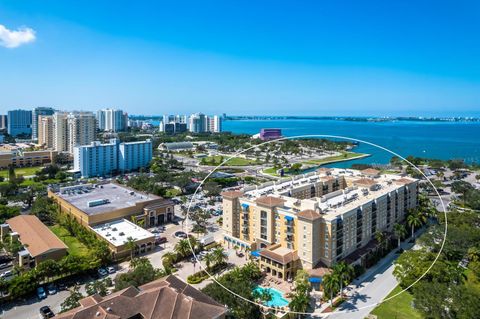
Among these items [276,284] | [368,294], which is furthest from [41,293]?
[368,294]

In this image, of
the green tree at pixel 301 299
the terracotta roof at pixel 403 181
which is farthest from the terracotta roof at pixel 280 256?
the terracotta roof at pixel 403 181

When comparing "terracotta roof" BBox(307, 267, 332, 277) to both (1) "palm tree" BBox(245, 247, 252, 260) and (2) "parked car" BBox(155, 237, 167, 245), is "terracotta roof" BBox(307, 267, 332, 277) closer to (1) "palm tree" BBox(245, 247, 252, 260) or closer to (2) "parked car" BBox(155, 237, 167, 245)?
(1) "palm tree" BBox(245, 247, 252, 260)

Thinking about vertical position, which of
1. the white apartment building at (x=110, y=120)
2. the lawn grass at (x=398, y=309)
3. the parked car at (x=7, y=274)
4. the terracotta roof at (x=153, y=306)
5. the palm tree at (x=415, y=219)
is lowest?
the lawn grass at (x=398, y=309)

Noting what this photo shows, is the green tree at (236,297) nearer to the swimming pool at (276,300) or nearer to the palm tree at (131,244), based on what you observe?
the swimming pool at (276,300)

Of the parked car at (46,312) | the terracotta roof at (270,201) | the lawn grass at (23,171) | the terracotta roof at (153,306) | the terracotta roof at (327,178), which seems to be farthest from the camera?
the lawn grass at (23,171)

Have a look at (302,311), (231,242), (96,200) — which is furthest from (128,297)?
(96,200)

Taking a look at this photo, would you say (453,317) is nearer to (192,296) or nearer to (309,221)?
(309,221)
